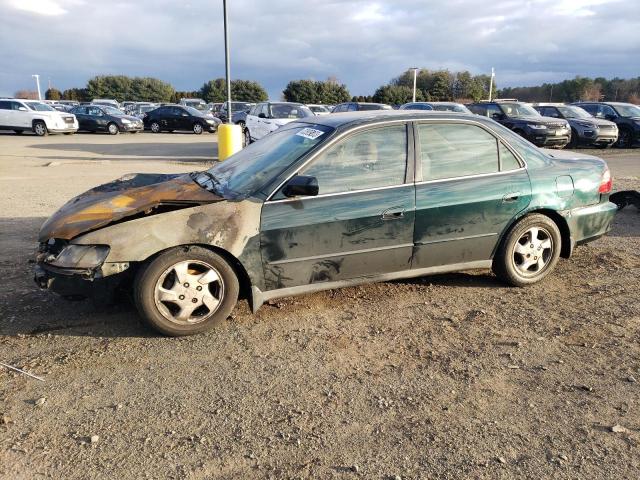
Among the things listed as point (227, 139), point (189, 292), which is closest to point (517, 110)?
point (227, 139)

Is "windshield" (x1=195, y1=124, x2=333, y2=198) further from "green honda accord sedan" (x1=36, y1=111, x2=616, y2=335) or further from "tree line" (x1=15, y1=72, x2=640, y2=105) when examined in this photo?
"tree line" (x1=15, y1=72, x2=640, y2=105)

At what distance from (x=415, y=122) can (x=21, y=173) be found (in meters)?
10.6

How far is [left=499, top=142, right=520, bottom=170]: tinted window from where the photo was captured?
448 cm

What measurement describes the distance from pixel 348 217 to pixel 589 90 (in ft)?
227

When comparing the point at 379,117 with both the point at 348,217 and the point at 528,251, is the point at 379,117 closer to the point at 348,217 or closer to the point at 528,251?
the point at 348,217

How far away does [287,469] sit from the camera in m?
2.41

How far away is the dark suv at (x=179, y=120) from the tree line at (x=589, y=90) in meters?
50.6

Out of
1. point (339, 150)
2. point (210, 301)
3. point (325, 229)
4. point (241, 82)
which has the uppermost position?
point (241, 82)

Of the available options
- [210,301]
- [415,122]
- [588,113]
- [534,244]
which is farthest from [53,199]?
[588,113]

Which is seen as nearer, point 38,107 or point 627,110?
point 627,110

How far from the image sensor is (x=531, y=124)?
54.8 feet

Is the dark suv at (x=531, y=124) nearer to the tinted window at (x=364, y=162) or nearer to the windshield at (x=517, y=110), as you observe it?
the windshield at (x=517, y=110)

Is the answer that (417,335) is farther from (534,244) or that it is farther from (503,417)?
(534,244)

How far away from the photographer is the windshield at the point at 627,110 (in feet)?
65.9
